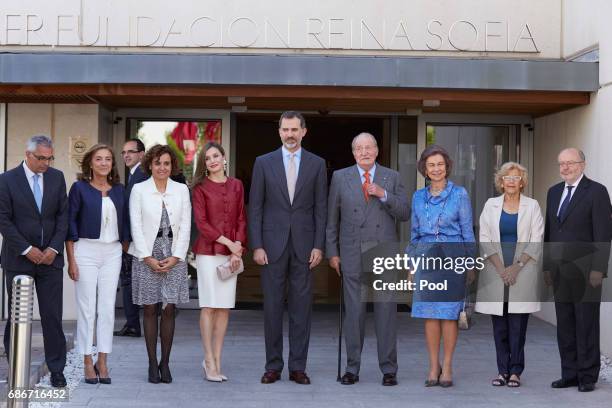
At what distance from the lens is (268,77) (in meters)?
9.01

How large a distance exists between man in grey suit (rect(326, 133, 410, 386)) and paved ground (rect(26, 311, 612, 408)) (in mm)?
305

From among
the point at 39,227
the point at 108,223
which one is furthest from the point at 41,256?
the point at 108,223

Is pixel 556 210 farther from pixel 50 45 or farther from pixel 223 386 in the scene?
pixel 50 45

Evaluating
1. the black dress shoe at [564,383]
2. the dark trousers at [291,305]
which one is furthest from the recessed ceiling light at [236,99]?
the black dress shoe at [564,383]

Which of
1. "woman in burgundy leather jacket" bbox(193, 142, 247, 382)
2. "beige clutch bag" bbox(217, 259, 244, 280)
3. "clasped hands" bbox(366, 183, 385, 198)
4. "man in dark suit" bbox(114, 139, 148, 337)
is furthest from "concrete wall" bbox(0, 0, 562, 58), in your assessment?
"beige clutch bag" bbox(217, 259, 244, 280)

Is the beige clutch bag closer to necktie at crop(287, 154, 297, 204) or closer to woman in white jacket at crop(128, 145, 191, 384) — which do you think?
woman in white jacket at crop(128, 145, 191, 384)

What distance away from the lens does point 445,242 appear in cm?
705

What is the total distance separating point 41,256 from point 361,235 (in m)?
2.38

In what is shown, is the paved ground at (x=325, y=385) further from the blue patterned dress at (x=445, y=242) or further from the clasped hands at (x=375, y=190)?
the clasped hands at (x=375, y=190)

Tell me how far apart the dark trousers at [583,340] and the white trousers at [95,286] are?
3.45 metres

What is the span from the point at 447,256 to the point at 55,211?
2.91 m

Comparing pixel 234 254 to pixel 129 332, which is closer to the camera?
pixel 234 254

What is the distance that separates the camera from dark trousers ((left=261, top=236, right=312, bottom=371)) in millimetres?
7238

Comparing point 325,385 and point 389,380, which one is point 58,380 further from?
point 389,380
